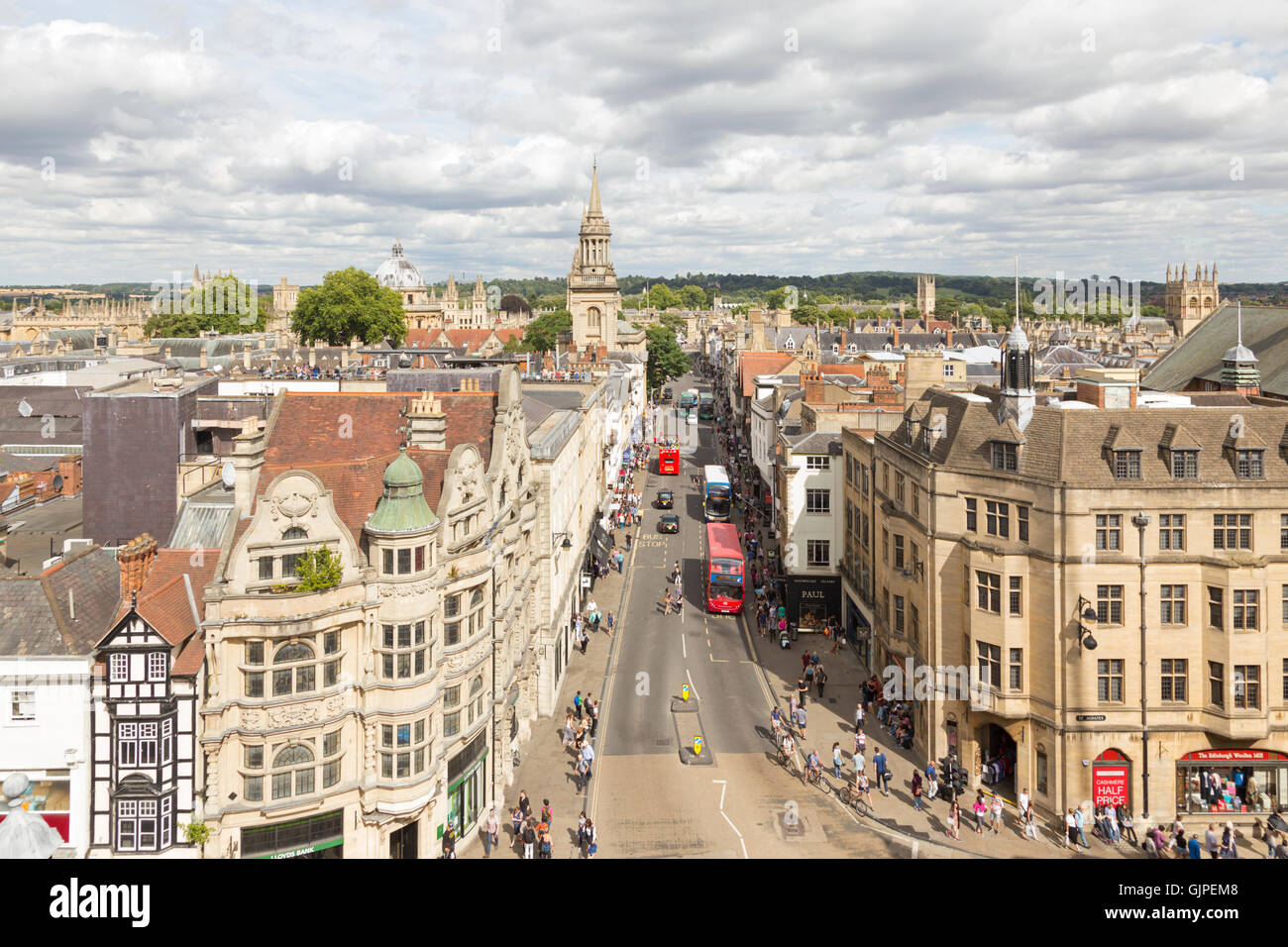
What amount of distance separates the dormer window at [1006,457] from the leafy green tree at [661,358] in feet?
439

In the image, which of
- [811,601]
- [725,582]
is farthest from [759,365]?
[811,601]

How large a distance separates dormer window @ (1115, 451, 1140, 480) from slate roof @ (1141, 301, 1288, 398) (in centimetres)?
3394

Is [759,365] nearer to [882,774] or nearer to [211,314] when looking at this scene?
[882,774]

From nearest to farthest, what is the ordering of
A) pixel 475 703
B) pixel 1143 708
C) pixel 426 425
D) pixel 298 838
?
pixel 298 838 < pixel 475 703 < pixel 1143 708 < pixel 426 425

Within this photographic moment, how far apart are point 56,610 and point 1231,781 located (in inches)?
1570

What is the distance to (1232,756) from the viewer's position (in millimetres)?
34406

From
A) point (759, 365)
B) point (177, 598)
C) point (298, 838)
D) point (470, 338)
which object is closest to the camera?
point (298, 838)

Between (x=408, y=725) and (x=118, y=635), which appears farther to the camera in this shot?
(x=408, y=725)

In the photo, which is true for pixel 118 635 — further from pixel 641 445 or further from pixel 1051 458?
pixel 641 445

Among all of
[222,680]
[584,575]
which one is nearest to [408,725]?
[222,680]

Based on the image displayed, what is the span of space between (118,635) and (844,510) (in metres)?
41.1

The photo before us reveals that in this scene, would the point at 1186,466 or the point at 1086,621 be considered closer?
the point at 1086,621

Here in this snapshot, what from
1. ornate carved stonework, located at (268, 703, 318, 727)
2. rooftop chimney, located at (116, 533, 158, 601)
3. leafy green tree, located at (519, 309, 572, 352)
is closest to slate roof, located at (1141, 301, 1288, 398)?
ornate carved stonework, located at (268, 703, 318, 727)

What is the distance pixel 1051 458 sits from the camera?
3506 centimetres
